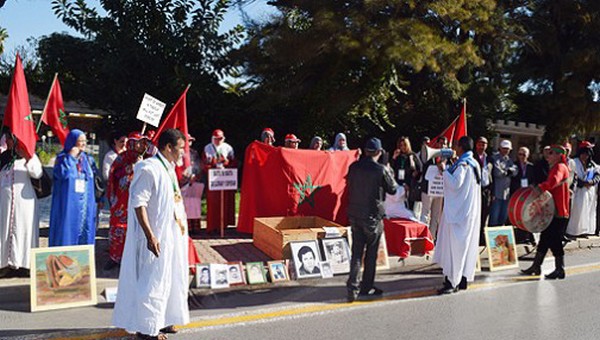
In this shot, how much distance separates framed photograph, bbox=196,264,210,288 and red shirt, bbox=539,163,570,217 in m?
4.77

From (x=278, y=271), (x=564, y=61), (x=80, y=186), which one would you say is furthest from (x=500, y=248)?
(x=564, y=61)

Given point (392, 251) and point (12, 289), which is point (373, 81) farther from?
point (12, 289)

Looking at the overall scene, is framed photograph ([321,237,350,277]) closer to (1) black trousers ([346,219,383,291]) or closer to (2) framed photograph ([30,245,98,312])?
(1) black trousers ([346,219,383,291])

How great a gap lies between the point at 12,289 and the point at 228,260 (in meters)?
2.84

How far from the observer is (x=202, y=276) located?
6.71 m

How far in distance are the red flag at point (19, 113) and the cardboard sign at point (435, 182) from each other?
19.3 feet

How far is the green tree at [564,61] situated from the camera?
20391mm

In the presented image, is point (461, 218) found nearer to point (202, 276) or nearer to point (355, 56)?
point (202, 276)

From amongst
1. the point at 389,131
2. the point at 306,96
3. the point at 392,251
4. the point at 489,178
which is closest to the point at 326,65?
the point at 306,96

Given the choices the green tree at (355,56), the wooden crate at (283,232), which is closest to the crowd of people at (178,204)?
the wooden crate at (283,232)

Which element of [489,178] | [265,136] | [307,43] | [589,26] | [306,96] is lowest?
[489,178]

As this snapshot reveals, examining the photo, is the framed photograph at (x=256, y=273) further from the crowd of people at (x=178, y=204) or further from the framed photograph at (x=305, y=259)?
the crowd of people at (x=178, y=204)

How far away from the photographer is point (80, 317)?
5582mm

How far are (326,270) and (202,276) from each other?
171 centimetres
